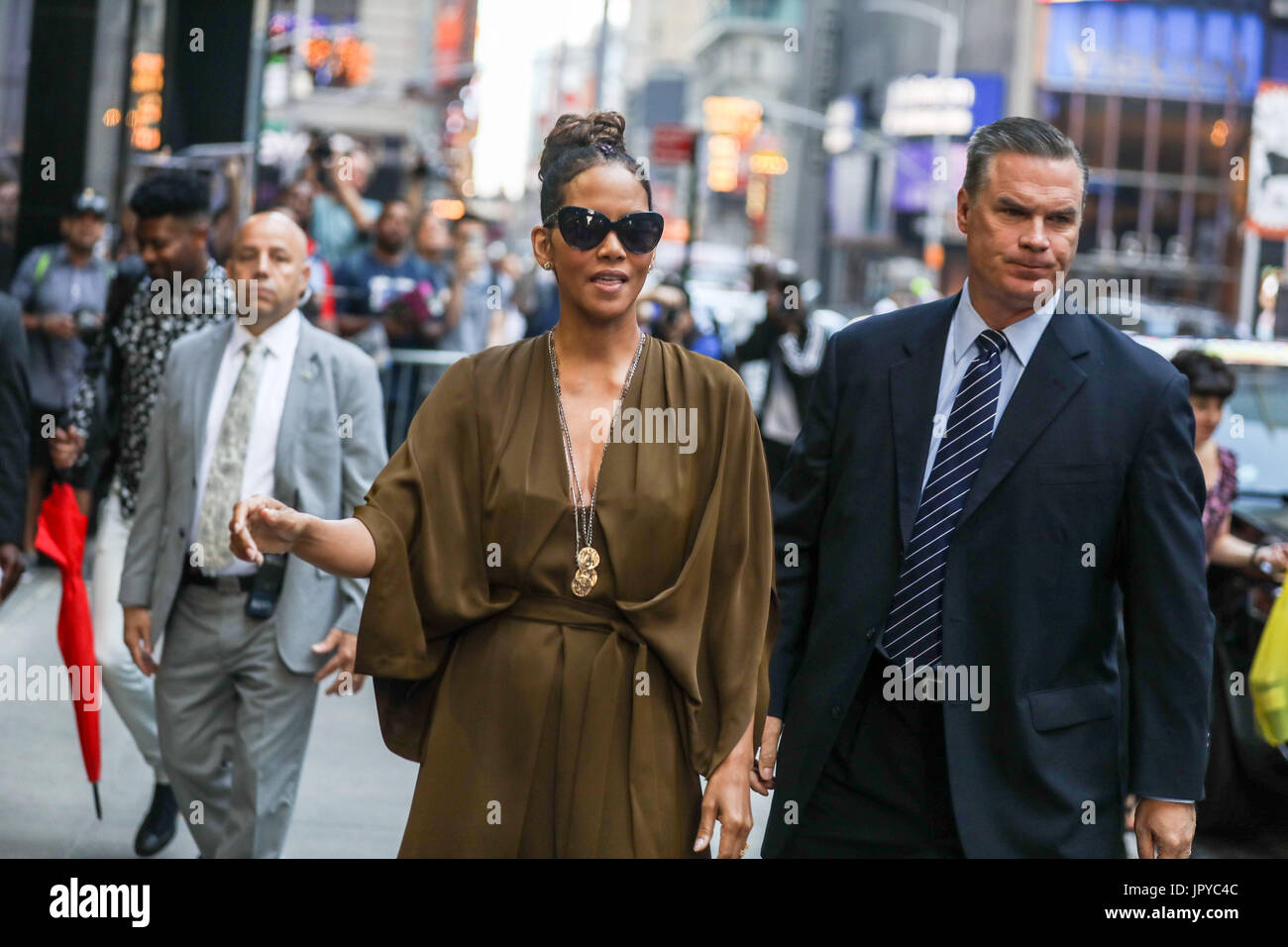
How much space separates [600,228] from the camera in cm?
342

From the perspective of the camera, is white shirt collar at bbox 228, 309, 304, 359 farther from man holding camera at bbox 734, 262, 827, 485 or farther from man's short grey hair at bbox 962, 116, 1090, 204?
man holding camera at bbox 734, 262, 827, 485

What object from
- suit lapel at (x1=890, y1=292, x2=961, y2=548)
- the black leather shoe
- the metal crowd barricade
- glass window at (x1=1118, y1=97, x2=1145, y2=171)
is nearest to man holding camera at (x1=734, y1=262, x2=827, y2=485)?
the metal crowd barricade

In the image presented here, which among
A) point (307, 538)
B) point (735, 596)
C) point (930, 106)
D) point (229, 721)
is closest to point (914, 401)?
point (735, 596)

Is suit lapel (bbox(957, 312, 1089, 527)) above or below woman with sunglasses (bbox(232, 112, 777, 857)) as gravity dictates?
above

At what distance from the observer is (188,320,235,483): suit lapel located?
5.31 meters

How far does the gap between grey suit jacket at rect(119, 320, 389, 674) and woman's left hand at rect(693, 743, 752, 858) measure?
2122mm

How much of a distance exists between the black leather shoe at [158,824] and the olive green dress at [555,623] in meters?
3.06

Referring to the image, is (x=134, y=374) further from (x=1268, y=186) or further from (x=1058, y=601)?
(x=1268, y=186)

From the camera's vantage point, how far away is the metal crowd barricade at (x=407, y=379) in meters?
12.6

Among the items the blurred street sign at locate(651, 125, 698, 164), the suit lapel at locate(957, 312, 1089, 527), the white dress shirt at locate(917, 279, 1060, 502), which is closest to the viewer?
the suit lapel at locate(957, 312, 1089, 527)

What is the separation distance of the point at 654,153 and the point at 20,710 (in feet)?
36.1

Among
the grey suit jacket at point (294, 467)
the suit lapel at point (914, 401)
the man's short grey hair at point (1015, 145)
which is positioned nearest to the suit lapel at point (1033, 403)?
the suit lapel at point (914, 401)

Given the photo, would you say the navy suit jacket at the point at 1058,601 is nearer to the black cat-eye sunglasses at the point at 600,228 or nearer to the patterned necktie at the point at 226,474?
the black cat-eye sunglasses at the point at 600,228
